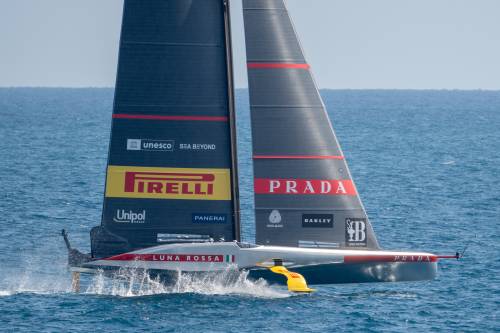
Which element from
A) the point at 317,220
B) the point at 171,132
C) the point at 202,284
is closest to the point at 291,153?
the point at 317,220

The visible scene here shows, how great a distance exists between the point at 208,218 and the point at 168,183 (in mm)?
1445

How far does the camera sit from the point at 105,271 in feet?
103

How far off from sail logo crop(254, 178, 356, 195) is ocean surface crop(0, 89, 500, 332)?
263cm

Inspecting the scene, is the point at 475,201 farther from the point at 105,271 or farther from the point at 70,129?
the point at 70,129

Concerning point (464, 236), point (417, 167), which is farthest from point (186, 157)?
point (417, 167)

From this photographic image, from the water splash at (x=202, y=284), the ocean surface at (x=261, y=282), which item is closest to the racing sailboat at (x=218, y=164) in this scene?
the water splash at (x=202, y=284)

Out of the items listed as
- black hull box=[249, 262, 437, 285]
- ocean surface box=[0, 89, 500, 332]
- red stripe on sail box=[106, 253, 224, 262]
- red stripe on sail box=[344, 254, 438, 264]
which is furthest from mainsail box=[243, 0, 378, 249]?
ocean surface box=[0, 89, 500, 332]

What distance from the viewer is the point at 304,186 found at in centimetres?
3136

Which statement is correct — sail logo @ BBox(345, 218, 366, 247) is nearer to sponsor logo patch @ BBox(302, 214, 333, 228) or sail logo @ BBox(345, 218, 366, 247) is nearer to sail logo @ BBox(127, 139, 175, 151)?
sponsor logo patch @ BBox(302, 214, 333, 228)

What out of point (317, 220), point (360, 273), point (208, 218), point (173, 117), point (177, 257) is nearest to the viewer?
point (177, 257)

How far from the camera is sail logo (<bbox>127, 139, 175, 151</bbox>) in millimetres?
Result: 31344

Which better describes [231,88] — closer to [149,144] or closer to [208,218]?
[149,144]

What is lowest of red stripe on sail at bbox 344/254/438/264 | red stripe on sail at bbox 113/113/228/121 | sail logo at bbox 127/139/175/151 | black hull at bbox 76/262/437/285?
black hull at bbox 76/262/437/285

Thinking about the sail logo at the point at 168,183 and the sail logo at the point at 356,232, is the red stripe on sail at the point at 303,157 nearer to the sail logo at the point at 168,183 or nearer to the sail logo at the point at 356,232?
the sail logo at the point at 168,183
